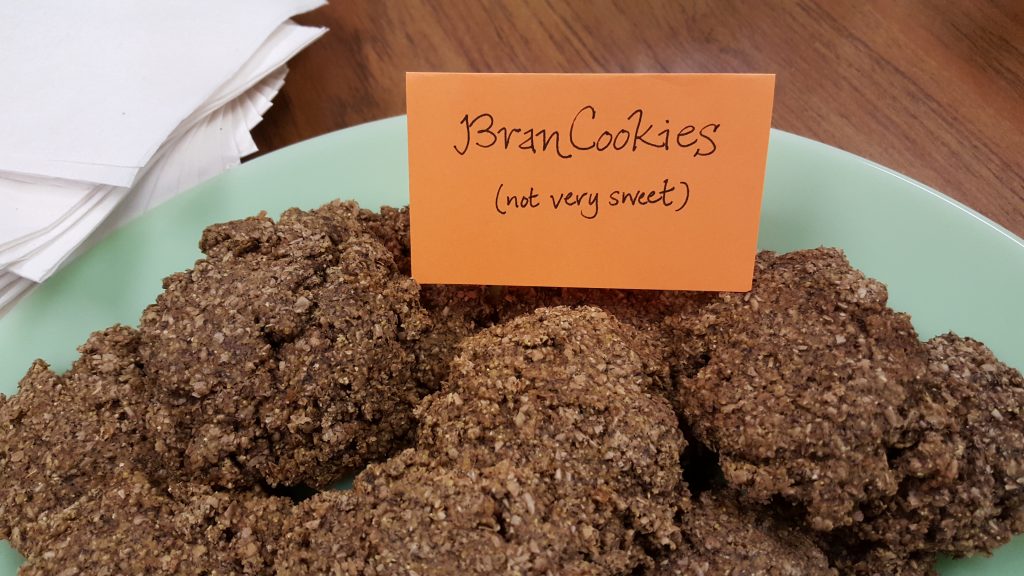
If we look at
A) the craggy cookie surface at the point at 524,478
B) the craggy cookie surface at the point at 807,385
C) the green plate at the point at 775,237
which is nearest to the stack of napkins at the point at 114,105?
the green plate at the point at 775,237

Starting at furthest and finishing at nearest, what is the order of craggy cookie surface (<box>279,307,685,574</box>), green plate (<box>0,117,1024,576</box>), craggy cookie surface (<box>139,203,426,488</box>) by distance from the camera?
green plate (<box>0,117,1024,576</box>), craggy cookie surface (<box>139,203,426,488</box>), craggy cookie surface (<box>279,307,685,574</box>)

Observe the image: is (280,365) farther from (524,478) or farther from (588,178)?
(588,178)

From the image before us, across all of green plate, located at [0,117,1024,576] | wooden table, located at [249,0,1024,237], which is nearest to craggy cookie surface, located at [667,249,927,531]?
green plate, located at [0,117,1024,576]

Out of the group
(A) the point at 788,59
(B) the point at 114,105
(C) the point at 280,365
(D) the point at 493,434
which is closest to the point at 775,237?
(A) the point at 788,59

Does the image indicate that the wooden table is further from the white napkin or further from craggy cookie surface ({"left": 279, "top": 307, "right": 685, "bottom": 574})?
craggy cookie surface ({"left": 279, "top": 307, "right": 685, "bottom": 574})

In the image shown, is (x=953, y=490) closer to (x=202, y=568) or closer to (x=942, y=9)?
(x=202, y=568)

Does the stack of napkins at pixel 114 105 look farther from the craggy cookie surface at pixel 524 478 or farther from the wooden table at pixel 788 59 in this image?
the craggy cookie surface at pixel 524 478
